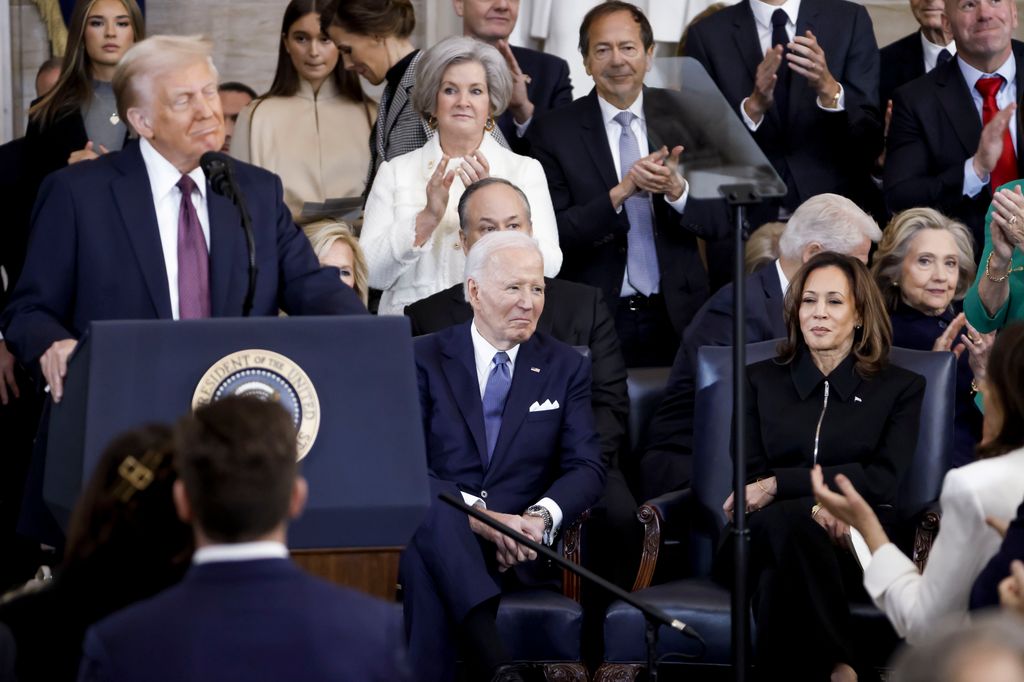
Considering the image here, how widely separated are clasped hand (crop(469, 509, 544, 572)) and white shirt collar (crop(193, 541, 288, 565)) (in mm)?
2182

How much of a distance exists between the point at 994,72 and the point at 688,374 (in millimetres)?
1872

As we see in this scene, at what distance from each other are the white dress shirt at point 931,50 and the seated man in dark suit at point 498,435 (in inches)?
99.9

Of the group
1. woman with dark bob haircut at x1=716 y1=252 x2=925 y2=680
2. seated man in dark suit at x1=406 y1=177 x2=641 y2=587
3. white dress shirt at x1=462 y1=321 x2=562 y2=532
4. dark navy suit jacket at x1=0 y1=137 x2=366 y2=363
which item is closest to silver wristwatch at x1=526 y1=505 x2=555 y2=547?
white dress shirt at x1=462 y1=321 x2=562 y2=532

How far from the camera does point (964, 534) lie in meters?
3.16

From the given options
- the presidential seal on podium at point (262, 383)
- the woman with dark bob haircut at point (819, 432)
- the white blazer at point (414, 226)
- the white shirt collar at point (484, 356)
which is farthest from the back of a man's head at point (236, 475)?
the white blazer at point (414, 226)

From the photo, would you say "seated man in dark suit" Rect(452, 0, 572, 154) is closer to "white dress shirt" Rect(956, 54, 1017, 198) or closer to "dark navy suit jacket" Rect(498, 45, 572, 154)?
"dark navy suit jacket" Rect(498, 45, 572, 154)

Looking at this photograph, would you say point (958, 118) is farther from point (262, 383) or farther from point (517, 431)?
point (262, 383)

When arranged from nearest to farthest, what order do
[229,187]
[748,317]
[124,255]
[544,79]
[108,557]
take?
[108,557] → [229,187] → [124,255] → [748,317] → [544,79]

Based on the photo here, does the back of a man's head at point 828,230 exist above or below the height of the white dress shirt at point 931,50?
below

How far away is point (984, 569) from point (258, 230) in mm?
1783

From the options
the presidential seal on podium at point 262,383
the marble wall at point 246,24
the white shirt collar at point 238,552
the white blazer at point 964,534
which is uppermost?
the marble wall at point 246,24

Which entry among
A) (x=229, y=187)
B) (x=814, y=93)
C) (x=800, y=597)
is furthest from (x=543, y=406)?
(x=814, y=93)

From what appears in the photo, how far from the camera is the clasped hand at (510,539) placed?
4.46m

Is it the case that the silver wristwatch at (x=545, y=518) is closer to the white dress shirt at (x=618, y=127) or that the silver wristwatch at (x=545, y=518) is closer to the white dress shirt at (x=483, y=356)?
the white dress shirt at (x=483, y=356)
